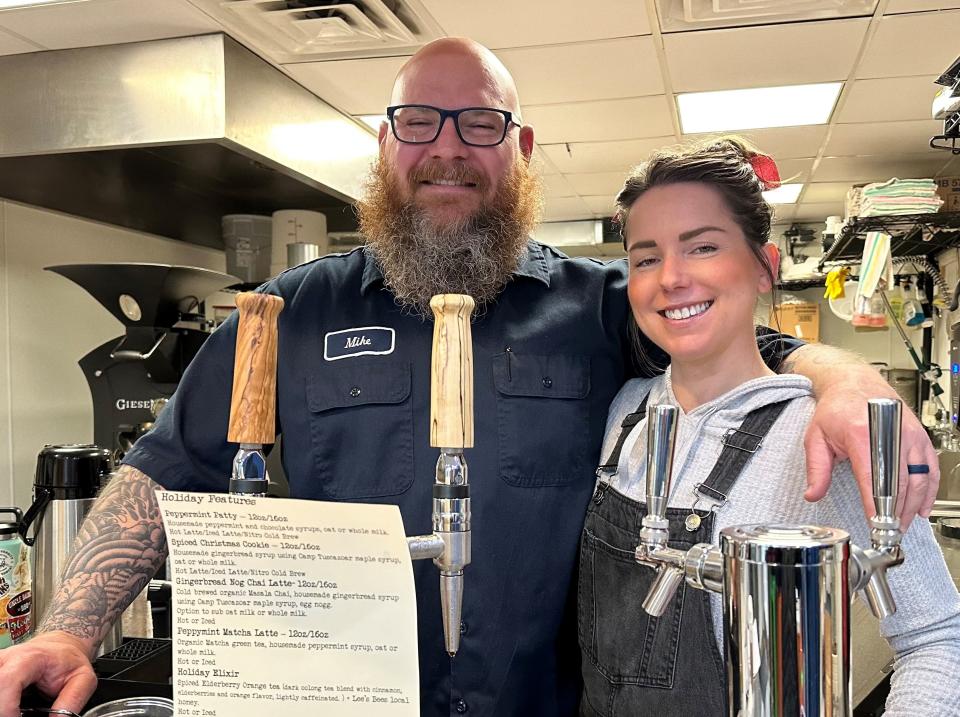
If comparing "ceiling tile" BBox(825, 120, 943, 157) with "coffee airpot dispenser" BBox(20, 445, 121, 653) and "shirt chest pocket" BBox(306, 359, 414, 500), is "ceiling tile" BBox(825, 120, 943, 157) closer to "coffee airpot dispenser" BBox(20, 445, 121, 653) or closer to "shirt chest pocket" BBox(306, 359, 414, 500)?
"shirt chest pocket" BBox(306, 359, 414, 500)

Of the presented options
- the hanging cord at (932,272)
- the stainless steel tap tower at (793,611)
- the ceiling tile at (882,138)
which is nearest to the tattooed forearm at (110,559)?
the stainless steel tap tower at (793,611)

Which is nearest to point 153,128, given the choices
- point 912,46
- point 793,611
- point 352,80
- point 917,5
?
point 352,80

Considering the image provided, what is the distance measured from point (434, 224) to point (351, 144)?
2402mm

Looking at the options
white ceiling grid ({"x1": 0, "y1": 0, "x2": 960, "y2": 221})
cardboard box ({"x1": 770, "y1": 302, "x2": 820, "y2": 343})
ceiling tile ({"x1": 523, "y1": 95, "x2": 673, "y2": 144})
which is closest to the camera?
white ceiling grid ({"x1": 0, "y1": 0, "x2": 960, "y2": 221})

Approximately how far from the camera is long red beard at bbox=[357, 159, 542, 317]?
137 cm

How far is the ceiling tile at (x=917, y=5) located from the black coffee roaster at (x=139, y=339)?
7.22 ft

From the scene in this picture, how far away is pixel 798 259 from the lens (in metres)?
6.60

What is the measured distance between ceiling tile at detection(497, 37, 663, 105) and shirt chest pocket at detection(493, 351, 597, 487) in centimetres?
184

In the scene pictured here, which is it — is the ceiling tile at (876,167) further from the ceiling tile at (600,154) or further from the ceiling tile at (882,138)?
the ceiling tile at (600,154)

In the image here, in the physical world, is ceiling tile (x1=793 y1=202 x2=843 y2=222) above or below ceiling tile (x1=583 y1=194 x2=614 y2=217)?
below

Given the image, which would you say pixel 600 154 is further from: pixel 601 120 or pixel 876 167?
pixel 876 167

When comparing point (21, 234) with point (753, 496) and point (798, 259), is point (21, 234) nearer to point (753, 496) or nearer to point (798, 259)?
point (753, 496)

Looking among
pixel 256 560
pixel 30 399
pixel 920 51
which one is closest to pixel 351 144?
pixel 30 399

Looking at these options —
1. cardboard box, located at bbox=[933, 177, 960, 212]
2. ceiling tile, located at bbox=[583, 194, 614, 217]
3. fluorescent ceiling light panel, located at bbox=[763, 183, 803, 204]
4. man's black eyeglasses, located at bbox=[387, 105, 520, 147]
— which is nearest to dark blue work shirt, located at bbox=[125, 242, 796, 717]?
man's black eyeglasses, located at bbox=[387, 105, 520, 147]
